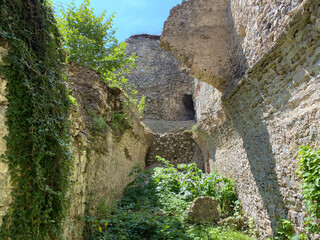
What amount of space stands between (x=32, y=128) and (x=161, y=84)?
15.4 meters

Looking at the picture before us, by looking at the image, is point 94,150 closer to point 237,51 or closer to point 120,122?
point 120,122

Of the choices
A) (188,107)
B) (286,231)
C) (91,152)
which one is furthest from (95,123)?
(188,107)

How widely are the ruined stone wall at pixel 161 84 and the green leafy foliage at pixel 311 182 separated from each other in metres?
13.6

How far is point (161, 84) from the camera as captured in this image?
17422 millimetres

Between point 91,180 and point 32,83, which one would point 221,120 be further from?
point 32,83

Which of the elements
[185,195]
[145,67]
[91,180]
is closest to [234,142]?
[185,195]

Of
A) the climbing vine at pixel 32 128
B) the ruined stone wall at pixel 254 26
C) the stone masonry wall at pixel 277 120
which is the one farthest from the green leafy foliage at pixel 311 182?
the climbing vine at pixel 32 128

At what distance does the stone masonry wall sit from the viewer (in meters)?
2.74

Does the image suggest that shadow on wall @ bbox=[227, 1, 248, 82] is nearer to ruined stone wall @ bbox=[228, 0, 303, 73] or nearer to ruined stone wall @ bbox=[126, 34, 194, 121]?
ruined stone wall @ bbox=[228, 0, 303, 73]

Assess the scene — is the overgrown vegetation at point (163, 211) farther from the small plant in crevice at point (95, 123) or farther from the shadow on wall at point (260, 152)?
the small plant in crevice at point (95, 123)

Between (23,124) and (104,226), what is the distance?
2.78 meters

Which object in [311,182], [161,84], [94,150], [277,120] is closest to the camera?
[311,182]

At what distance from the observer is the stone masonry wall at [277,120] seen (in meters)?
2.74

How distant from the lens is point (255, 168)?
4516 mm
